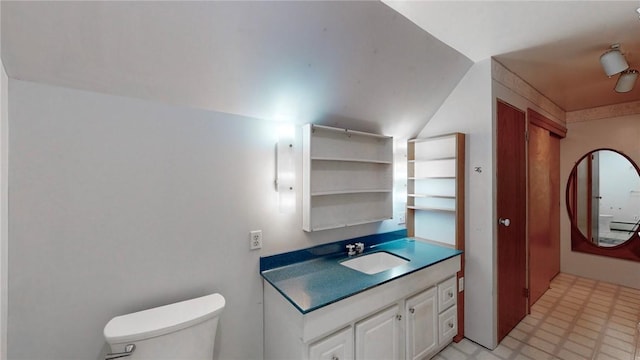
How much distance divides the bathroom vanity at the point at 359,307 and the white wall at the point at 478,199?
18cm

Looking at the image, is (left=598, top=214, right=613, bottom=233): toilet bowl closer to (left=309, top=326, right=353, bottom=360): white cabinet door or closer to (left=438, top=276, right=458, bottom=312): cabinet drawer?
(left=438, top=276, right=458, bottom=312): cabinet drawer

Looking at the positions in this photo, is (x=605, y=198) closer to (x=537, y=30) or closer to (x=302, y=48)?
(x=537, y=30)

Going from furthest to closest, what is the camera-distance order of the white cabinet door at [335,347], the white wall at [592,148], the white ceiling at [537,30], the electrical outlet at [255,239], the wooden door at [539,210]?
1. the white wall at [592,148]
2. the wooden door at [539,210]
3. the electrical outlet at [255,239]
4. the white ceiling at [537,30]
5. the white cabinet door at [335,347]

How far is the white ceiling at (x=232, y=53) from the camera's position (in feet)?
3.22

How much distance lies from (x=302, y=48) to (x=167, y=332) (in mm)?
1536

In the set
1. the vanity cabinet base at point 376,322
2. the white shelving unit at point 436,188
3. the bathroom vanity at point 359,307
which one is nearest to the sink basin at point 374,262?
the bathroom vanity at point 359,307

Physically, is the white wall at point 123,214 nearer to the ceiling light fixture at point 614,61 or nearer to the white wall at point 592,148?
the ceiling light fixture at point 614,61

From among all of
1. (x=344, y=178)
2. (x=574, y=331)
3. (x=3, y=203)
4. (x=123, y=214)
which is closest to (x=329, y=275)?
(x=344, y=178)

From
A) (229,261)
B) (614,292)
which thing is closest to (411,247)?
(229,261)

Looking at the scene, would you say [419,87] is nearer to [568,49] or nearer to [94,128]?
[568,49]

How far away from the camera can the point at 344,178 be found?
2012mm

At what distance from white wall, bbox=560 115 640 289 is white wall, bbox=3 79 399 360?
4120 millimetres

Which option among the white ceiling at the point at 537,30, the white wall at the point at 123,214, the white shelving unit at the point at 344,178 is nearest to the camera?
the white wall at the point at 123,214

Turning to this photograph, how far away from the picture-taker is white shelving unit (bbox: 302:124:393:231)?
178 centimetres
